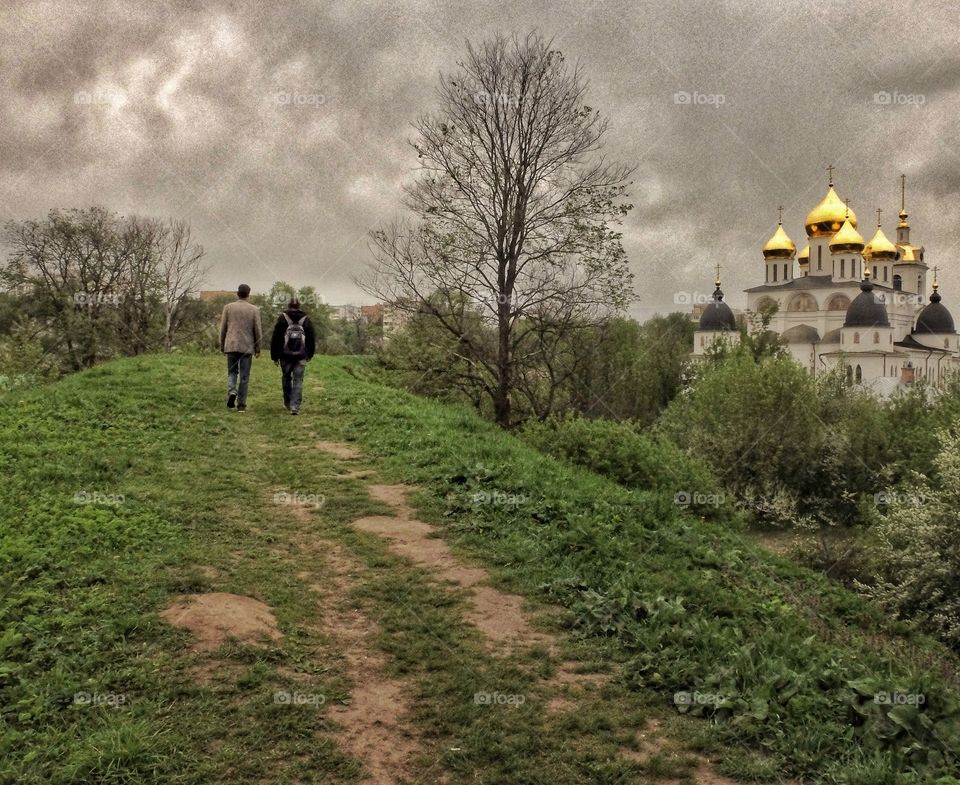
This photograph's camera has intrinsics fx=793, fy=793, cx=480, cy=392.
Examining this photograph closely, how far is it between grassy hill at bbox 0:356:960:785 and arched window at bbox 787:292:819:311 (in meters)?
70.3

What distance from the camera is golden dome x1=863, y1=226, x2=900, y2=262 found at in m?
78.7

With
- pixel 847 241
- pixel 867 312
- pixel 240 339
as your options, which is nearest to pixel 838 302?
pixel 847 241

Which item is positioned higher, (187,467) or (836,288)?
(836,288)

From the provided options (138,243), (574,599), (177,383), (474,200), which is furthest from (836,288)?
(574,599)

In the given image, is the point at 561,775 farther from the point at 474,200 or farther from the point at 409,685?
the point at 474,200

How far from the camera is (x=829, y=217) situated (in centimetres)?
7606

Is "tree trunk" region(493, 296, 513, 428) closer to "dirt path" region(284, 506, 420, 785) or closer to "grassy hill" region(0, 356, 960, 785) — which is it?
"grassy hill" region(0, 356, 960, 785)

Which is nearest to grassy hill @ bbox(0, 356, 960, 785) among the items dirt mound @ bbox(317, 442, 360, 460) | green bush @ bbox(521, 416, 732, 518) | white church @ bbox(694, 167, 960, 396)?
dirt mound @ bbox(317, 442, 360, 460)

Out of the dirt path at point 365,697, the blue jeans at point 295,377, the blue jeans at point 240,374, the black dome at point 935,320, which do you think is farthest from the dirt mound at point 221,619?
the black dome at point 935,320

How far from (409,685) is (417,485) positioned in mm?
4583

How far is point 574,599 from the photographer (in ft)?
21.0

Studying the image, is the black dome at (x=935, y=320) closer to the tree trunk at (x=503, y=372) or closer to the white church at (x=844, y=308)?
the white church at (x=844, y=308)

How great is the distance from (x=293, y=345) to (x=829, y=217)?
74.5 metres

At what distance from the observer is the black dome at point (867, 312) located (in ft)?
215
